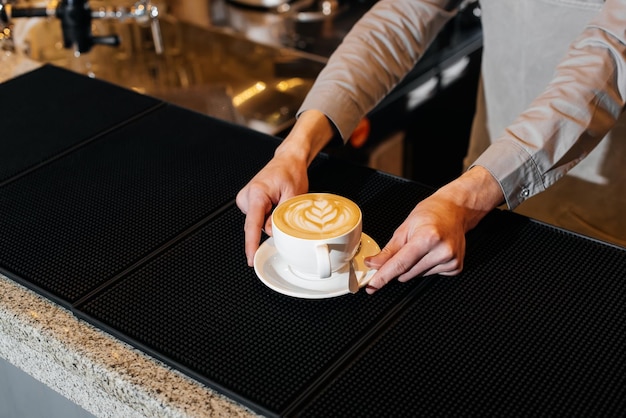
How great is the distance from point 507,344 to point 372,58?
687 millimetres

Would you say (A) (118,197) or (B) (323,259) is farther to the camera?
(A) (118,197)

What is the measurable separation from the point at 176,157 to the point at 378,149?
43.6 inches

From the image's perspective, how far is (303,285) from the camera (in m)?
1.01

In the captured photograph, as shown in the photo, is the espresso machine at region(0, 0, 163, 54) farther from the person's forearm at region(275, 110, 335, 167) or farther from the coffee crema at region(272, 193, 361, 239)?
the coffee crema at region(272, 193, 361, 239)

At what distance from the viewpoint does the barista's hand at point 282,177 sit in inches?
43.1

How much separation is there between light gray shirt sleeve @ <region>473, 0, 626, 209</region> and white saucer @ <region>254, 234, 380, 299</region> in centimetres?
25

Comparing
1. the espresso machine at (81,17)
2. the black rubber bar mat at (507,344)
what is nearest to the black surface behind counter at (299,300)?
the black rubber bar mat at (507,344)

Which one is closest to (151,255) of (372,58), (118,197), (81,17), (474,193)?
(118,197)

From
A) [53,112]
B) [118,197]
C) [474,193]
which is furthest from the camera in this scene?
[53,112]

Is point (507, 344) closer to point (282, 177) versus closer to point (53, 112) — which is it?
point (282, 177)

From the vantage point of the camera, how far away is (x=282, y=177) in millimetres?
1178

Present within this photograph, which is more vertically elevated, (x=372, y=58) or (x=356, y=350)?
(x=372, y=58)

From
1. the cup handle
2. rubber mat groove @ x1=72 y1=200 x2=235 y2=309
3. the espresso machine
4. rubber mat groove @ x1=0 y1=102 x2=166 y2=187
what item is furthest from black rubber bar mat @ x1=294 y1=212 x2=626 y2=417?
the espresso machine

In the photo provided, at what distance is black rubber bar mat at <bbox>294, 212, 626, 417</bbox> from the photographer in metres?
0.85
